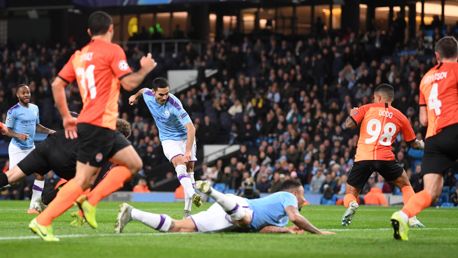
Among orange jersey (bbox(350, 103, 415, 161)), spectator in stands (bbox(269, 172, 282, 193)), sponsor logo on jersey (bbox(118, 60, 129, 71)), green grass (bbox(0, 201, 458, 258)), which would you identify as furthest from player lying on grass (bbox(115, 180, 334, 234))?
spectator in stands (bbox(269, 172, 282, 193))

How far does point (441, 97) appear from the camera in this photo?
292 inches

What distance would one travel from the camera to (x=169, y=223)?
7.42 metres

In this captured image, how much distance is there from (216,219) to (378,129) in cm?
378

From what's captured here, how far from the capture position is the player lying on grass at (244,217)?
7258 mm

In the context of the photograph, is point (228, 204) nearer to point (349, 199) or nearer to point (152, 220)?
point (152, 220)

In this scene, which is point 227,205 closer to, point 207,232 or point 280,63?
point 207,232

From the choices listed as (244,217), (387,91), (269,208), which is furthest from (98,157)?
(387,91)

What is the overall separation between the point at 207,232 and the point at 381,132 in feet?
12.3

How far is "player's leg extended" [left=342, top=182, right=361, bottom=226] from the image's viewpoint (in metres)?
9.90

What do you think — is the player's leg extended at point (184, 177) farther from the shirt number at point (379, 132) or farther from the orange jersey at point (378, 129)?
the shirt number at point (379, 132)

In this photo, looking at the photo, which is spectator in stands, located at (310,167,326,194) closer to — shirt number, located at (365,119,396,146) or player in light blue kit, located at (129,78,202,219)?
player in light blue kit, located at (129,78,202,219)

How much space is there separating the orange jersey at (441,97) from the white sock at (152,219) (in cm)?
329

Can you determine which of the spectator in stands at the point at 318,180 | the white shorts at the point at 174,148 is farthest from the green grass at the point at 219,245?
the spectator in stands at the point at 318,180

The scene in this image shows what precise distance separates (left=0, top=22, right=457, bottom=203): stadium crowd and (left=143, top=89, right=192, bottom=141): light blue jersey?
31.6ft
